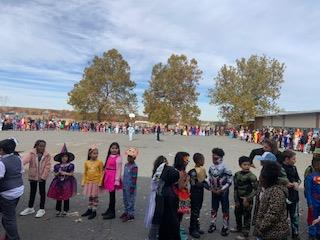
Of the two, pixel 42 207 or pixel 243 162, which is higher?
pixel 243 162

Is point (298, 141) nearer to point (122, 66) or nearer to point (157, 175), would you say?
point (157, 175)

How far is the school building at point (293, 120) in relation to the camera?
118 ft

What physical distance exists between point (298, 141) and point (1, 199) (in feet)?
93.8

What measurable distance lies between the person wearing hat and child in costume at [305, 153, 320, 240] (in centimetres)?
447

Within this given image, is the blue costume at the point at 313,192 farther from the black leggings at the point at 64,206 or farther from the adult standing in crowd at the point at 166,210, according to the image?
the black leggings at the point at 64,206

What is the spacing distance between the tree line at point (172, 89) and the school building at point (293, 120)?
5.57m

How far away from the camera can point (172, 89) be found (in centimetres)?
6988

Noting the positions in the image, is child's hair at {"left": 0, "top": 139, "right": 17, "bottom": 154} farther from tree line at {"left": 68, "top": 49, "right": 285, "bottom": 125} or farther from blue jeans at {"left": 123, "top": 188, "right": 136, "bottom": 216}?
tree line at {"left": 68, "top": 49, "right": 285, "bottom": 125}

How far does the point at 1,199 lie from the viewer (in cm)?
563

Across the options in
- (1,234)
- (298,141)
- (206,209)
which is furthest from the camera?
(298,141)

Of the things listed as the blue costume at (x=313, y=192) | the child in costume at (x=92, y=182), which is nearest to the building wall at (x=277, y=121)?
the child in costume at (x=92, y=182)

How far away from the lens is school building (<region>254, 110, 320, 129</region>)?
36.0 metres

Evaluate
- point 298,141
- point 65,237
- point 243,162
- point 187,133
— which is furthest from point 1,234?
point 187,133

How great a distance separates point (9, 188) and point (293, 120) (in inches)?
1576
